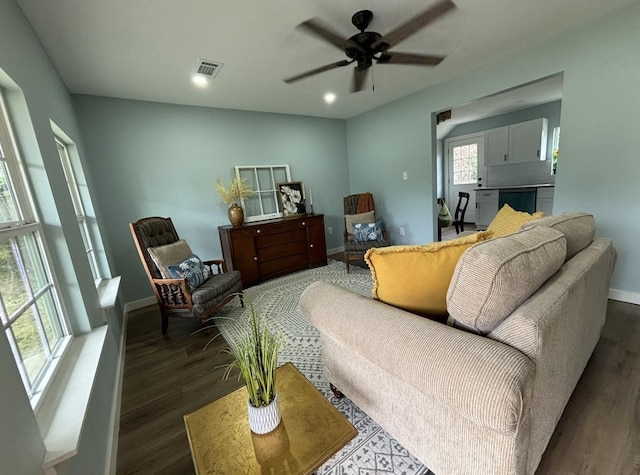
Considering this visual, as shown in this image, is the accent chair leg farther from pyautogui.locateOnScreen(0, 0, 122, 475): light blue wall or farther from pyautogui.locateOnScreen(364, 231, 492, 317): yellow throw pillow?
pyautogui.locateOnScreen(0, 0, 122, 475): light blue wall

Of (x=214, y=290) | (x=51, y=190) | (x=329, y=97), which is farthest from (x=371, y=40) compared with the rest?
(x=214, y=290)

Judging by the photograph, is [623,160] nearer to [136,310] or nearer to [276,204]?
[276,204]

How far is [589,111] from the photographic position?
2328mm

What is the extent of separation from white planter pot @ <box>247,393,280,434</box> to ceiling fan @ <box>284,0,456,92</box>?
1796 millimetres

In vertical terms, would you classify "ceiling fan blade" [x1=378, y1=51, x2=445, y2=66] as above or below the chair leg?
above

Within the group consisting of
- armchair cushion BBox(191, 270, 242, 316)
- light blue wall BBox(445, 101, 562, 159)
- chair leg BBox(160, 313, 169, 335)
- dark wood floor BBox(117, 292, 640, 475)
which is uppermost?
light blue wall BBox(445, 101, 562, 159)

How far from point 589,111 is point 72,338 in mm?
4115

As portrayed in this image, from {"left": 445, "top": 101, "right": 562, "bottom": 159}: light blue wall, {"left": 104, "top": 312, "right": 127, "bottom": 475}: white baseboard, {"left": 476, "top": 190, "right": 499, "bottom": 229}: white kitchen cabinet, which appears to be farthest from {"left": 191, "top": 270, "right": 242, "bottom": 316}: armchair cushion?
{"left": 445, "top": 101, "right": 562, "bottom": 159}: light blue wall

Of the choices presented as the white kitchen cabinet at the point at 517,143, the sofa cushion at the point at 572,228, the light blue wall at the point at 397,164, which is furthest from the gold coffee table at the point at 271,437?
the white kitchen cabinet at the point at 517,143

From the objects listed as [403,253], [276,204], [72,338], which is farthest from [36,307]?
[276,204]

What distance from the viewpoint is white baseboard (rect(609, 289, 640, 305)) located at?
232 cm

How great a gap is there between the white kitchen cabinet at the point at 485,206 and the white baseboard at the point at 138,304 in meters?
6.24

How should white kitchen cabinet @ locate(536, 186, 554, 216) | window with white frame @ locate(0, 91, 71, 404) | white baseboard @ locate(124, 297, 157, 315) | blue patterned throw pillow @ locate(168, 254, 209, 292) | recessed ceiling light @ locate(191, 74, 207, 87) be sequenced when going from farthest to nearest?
white kitchen cabinet @ locate(536, 186, 554, 216)
white baseboard @ locate(124, 297, 157, 315)
recessed ceiling light @ locate(191, 74, 207, 87)
blue patterned throw pillow @ locate(168, 254, 209, 292)
window with white frame @ locate(0, 91, 71, 404)

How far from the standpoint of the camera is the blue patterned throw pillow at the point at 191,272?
2.37m
